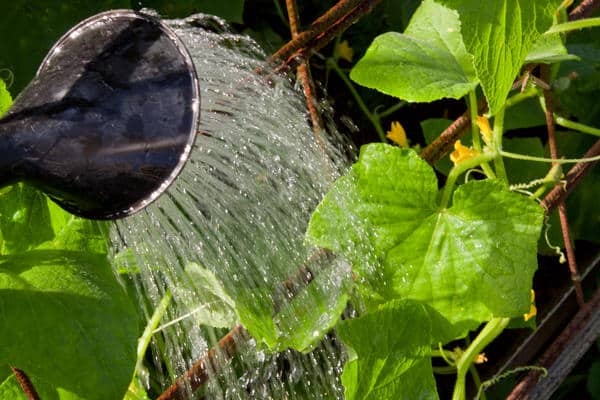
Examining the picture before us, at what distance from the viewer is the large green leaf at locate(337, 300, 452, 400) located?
0.78 m

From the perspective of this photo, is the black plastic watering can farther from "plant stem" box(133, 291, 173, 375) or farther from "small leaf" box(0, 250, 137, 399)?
"plant stem" box(133, 291, 173, 375)

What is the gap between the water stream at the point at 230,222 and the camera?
83cm

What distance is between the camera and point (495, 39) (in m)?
0.72

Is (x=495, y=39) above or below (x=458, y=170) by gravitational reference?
above

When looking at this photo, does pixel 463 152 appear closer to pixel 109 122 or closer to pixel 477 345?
pixel 477 345

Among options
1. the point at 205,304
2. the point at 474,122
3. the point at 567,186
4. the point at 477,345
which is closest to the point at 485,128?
the point at 474,122

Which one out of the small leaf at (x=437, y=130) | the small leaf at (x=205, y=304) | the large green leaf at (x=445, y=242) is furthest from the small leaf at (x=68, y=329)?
the small leaf at (x=437, y=130)

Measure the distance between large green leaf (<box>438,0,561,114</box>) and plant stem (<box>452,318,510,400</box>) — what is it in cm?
32

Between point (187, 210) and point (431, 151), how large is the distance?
0.89ft

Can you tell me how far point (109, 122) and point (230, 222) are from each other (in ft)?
1.05

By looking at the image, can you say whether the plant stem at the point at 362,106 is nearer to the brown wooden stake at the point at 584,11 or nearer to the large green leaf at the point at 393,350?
the brown wooden stake at the point at 584,11

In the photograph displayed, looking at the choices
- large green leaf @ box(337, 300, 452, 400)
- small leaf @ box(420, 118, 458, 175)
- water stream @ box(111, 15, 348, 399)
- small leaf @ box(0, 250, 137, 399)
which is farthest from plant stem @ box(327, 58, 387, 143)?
small leaf @ box(0, 250, 137, 399)

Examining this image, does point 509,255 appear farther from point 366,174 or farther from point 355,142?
point 355,142

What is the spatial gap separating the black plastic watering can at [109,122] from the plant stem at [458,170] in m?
0.34
